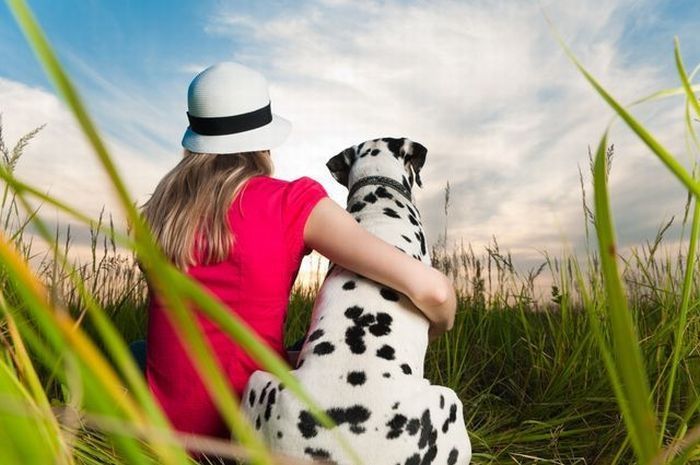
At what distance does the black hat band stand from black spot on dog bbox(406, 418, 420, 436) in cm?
137

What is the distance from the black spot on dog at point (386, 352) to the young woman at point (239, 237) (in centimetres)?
27

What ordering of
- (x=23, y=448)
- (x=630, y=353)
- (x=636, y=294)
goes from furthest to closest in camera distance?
(x=636, y=294) < (x=23, y=448) < (x=630, y=353)

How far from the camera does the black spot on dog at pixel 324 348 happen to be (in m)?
2.55

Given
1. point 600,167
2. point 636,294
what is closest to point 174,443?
point 600,167

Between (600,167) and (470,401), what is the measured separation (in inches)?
141

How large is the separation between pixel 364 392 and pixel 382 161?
1369 millimetres

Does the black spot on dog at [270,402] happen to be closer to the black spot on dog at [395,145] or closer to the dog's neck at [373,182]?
the dog's neck at [373,182]

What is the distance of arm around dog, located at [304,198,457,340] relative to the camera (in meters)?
2.74

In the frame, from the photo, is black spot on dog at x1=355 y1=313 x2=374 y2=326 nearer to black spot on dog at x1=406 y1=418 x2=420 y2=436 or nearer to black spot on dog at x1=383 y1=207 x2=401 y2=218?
black spot on dog at x1=406 y1=418 x2=420 y2=436

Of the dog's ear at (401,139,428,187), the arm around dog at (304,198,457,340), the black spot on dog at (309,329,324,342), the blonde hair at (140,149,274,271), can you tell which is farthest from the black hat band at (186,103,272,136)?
the black spot on dog at (309,329,324,342)

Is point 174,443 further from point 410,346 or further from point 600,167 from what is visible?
point 410,346

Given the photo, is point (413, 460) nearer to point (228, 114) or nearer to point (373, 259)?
point (373, 259)

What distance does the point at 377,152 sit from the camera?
11.8 ft

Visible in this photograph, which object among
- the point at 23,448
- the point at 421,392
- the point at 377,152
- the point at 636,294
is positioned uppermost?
the point at 377,152
